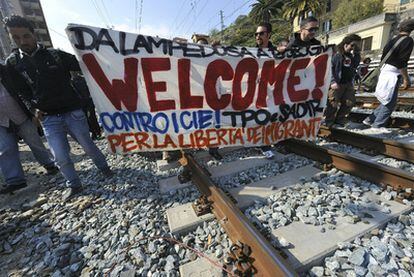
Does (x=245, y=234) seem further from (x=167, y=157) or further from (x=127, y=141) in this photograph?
(x=167, y=157)

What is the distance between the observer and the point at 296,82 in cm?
351

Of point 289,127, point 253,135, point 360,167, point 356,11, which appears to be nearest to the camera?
point 360,167

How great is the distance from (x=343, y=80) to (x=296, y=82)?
2.34 metres

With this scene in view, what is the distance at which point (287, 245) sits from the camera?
1.96 m

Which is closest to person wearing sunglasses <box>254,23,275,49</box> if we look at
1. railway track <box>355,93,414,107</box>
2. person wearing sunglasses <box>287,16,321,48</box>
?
person wearing sunglasses <box>287,16,321,48</box>

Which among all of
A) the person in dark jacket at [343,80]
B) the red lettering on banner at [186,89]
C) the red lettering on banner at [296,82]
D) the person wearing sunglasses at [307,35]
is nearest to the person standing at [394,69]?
the person in dark jacket at [343,80]

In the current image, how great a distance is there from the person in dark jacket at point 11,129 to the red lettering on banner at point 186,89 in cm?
241

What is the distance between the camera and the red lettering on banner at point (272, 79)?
335cm

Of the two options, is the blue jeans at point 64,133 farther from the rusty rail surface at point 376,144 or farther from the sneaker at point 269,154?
the rusty rail surface at point 376,144

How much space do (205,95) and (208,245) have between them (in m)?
1.89

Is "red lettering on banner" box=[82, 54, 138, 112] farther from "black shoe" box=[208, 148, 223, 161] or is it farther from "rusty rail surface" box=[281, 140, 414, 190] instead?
"rusty rail surface" box=[281, 140, 414, 190]

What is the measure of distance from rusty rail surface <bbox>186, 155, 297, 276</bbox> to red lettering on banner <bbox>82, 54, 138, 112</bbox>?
1.34 meters

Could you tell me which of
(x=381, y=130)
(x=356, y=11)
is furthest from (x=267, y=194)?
(x=356, y=11)

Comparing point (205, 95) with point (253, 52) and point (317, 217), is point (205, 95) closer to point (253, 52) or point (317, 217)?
point (253, 52)
